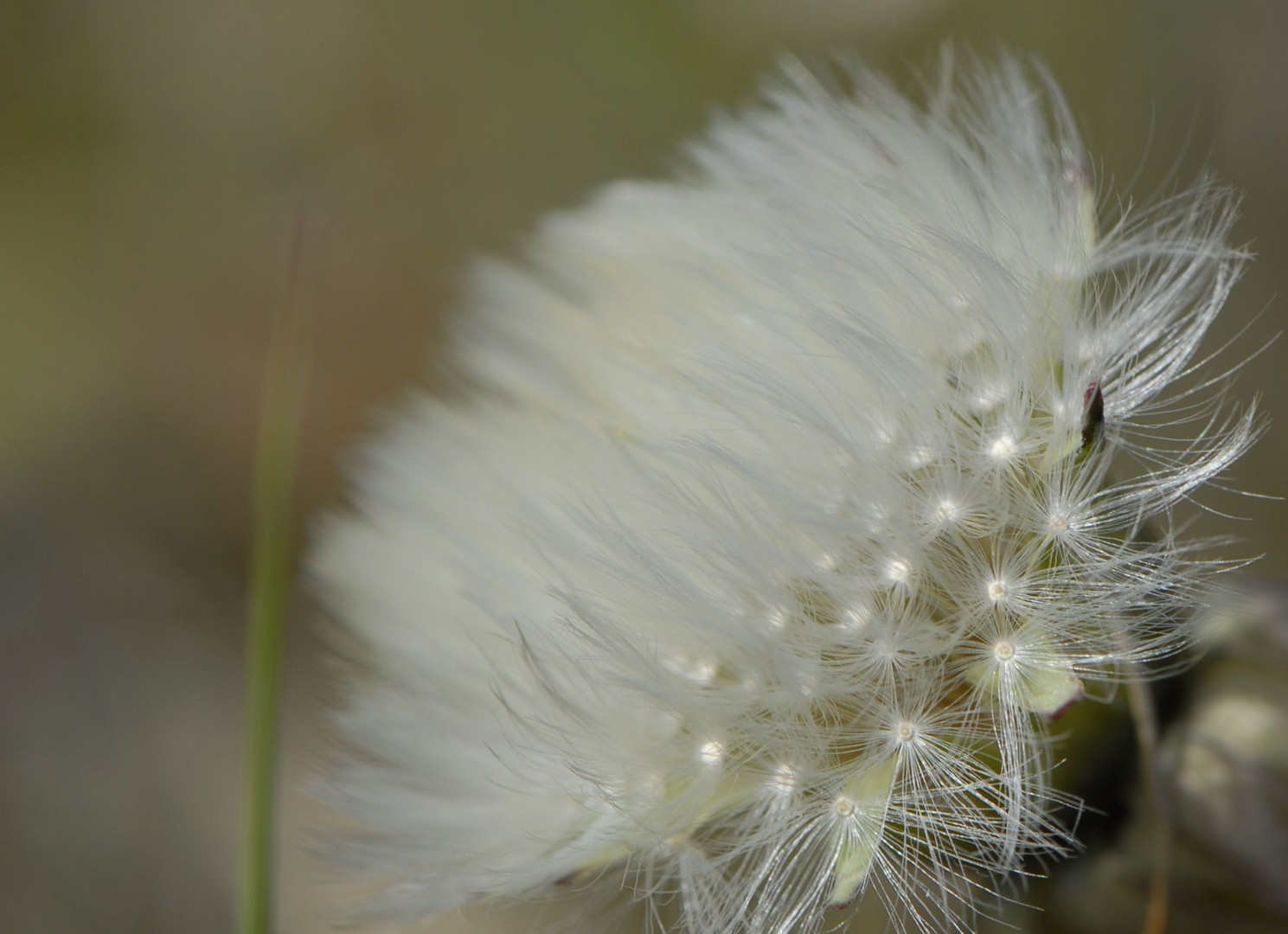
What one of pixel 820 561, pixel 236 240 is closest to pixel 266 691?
pixel 820 561

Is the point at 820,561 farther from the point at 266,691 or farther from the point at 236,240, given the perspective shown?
the point at 236,240

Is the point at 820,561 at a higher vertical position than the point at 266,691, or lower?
lower

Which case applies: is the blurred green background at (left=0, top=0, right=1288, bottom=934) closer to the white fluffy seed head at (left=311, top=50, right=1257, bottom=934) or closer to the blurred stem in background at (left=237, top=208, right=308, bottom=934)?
the blurred stem in background at (left=237, top=208, right=308, bottom=934)

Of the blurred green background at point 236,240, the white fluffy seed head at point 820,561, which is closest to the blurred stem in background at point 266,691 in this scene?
the white fluffy seed head at point 820,561

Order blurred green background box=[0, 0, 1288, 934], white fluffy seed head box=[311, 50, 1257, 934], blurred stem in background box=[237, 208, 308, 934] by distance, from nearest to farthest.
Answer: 1. white fluffy seed head box=[311, 50, 1257, 934]
2. blurred stem in background box=[237, 208, 308, 934]
3. blurred green background box=[0, 0, 1288, 934]

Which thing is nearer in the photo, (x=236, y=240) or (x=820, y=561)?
(x=820, y=561)

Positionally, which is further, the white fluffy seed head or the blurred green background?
the blurred green background

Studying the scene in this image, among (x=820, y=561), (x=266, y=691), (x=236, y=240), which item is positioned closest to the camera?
(x=820, y=561)

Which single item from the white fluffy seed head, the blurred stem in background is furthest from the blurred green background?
the white fluffy seed head
